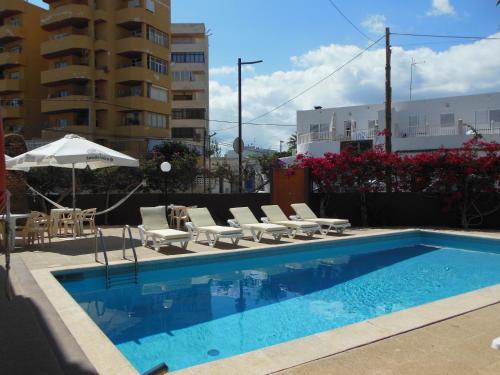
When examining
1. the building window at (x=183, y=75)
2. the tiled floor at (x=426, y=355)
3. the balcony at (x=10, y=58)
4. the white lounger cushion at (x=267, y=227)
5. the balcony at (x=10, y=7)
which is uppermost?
the balcony at (x=10, y=7)

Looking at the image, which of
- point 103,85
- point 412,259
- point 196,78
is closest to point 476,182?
point 412,259

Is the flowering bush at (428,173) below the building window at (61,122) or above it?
below

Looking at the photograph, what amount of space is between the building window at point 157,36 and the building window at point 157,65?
1584 mm

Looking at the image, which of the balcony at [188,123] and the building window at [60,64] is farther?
the balcony at [188,123]

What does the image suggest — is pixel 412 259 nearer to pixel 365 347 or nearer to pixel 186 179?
pixel 365 347

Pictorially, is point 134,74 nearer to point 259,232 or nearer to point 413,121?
point 413,121

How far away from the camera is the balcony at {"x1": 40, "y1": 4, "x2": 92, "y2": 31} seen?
1575 inches

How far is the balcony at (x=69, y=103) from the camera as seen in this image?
132 ft

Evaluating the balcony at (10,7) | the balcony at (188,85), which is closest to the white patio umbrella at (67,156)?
the balcony at (10,7)

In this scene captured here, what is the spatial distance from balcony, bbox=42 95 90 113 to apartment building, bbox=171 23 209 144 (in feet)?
57.9

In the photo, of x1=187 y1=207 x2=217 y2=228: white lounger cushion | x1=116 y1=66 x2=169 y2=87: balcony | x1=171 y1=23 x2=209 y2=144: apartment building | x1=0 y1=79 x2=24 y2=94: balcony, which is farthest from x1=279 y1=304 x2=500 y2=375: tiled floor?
x1=171 y1=23 x2=209 y2=144: apartment building

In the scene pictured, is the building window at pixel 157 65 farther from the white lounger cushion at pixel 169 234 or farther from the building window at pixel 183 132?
the white lounger cushion at pixel 169 234

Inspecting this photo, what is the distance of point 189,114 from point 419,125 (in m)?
32.8

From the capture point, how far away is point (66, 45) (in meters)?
40.2
